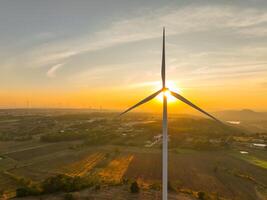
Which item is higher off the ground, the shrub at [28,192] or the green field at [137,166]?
the shrub at [28,192]

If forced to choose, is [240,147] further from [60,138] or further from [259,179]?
[60,138]

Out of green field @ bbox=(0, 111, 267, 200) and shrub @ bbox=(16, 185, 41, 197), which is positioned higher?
shrub @ bbox=(16, 185, 41, 197)

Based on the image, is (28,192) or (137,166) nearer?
(28,192)

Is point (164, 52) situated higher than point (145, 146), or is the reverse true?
point (164, 52)

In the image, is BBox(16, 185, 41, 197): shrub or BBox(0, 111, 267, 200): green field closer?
BBox(16, 185, 41, 197): shrub

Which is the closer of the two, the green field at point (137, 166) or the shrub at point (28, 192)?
the shrub at point (28, 192)

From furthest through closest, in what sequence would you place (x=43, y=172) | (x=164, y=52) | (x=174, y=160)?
(x=174, y=160) < (x=43, y=172) < (x=164, y=52)

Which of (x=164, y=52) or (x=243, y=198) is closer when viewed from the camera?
(x=164, y=52)

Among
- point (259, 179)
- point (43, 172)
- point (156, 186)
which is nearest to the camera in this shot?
point (156, 186)

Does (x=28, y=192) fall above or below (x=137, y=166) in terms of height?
above

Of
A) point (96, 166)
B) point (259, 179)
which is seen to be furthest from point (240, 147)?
point (96, 166)
